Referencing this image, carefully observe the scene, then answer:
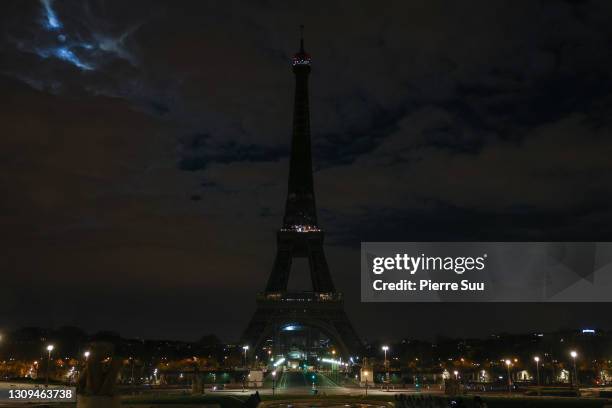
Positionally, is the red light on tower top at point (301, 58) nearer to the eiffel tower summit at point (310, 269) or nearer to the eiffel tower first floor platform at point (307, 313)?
the eiffel tower summit at point (310, 269)

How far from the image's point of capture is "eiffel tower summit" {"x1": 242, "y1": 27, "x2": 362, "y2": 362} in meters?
105

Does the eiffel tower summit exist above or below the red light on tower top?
below

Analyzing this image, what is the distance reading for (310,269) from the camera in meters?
111

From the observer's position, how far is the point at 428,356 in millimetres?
119188

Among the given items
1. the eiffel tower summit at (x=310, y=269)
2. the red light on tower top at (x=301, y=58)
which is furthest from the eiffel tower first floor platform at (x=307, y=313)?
the red light on tower top at (x=301, y=58)

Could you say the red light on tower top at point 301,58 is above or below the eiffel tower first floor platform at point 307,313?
above

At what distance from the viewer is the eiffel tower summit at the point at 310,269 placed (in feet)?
344

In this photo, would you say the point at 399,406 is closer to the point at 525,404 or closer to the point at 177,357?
the point at 525,404

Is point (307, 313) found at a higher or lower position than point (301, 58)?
lower

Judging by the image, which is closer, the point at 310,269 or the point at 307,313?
the point at 307,313

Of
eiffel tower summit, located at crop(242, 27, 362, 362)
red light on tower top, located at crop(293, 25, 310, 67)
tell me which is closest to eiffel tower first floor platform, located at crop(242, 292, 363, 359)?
→ eiffel tower summit, located at crop(242, 27, 362, 362)

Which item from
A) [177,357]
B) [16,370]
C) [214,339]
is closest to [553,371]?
[177,357]

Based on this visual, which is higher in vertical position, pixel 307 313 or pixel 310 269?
pixel 310 269

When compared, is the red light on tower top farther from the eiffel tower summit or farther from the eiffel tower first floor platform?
the eiffel tower first floor platform
